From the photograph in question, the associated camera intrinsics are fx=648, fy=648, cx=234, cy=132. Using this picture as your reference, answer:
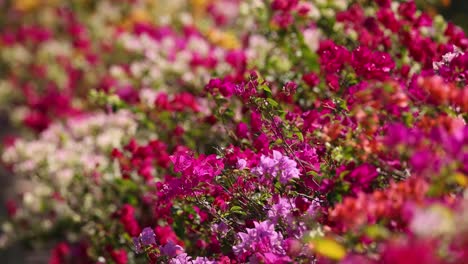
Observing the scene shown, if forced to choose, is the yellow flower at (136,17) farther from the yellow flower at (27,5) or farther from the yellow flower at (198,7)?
the yellow flower at (27,5)

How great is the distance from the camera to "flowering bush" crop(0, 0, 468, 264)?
1.34 metres

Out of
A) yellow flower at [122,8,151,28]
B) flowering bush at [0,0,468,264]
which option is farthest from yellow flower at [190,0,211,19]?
flowering bush at [0,0,468,264]

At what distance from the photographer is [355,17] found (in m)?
3.04

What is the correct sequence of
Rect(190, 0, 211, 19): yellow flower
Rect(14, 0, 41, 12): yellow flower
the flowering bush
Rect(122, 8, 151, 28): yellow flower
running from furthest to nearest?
Rect(14, 0, 41, 12): yellow flower
Rect(190, 0, 211, 19): yellow flower
Rect(122, 8, 151, 28): yellow flower
the flowering bush

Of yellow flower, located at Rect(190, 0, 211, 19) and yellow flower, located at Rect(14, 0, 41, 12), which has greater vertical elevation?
yellow flower, located at Rect(190, 0, 211, 19)

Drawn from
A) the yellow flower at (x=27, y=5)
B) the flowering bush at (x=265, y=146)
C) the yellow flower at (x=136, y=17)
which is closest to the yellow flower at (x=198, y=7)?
the yellow flower at (x=136, y=17)

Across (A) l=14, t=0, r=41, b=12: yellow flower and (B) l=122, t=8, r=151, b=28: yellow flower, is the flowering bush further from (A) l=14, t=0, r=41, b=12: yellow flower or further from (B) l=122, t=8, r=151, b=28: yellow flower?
(A) l=14, t=0, r=41, b=12: yellow flower

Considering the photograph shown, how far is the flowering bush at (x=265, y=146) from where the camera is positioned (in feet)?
4.40

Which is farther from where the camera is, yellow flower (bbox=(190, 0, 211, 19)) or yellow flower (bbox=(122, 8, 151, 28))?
yellow flower (bbox=(190, 0, 211, 19))

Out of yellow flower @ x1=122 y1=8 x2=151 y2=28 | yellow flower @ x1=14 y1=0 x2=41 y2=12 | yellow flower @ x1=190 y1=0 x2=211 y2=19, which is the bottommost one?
yellow flower @ x1=14 y1=0 x2=41 y2=12

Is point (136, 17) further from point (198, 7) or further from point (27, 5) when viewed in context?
point (27, 5)

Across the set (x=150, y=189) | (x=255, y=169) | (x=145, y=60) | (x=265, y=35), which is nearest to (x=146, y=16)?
(x=145, y=60)

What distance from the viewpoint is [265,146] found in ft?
7.14

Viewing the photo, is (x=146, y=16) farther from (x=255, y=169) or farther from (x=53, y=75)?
(x=255, y=169)
